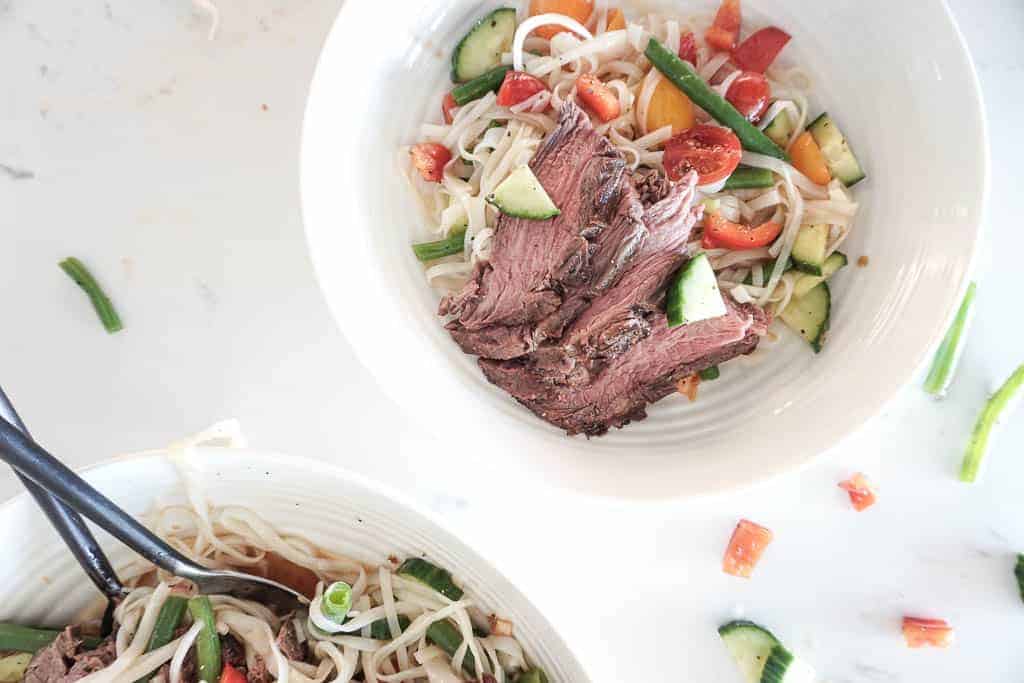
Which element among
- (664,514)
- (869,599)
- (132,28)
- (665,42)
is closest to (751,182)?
(665,42)

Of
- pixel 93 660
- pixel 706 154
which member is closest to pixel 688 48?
pixel 706 154

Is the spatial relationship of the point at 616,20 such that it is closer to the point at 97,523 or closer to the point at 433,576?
the point at 433,576

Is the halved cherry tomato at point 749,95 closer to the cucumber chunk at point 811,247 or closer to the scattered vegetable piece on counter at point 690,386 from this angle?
the cucumber chunk at point 811,247

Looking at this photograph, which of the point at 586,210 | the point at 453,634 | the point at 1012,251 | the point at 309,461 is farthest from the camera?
the point at 1012,251

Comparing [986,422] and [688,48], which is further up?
[688,48]

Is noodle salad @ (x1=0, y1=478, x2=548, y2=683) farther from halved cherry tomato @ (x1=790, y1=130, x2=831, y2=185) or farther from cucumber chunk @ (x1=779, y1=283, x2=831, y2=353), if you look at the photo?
halved cherry tomato @ (x1=790, y1=130, x2=831, y2=185)

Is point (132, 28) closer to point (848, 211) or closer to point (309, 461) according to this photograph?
point (309, 461)

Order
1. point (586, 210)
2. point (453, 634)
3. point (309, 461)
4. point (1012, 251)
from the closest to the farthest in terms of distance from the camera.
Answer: point (309, 461), point (453, 634), point (586, 210), point (1012, 251)
